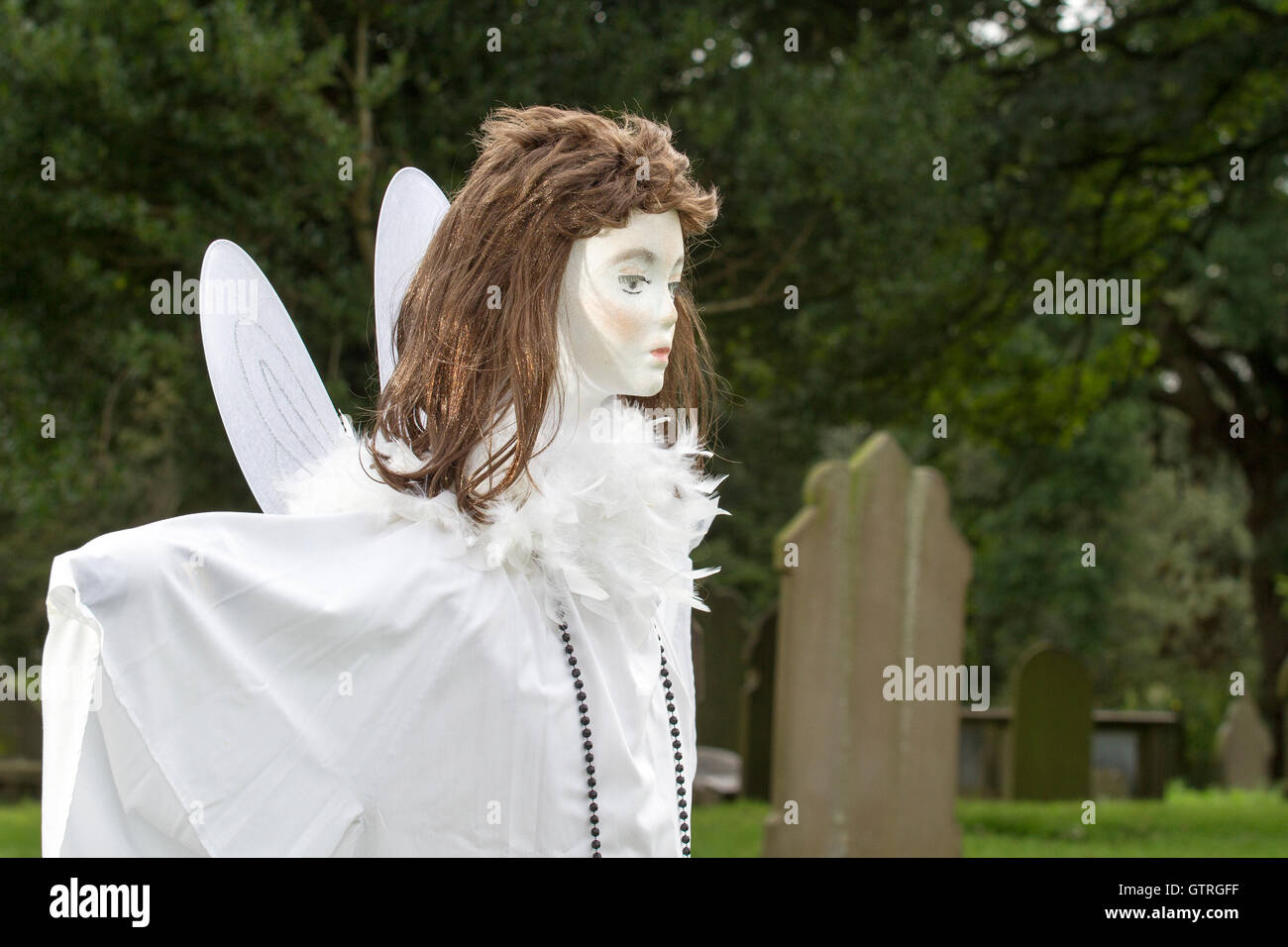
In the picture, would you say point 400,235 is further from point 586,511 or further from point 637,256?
point 586,511

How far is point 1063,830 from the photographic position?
26.6ft

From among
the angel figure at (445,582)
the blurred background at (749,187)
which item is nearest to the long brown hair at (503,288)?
the angel figure at (445,582)

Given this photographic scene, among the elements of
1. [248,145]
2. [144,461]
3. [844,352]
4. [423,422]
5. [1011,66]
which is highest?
[1011,66]

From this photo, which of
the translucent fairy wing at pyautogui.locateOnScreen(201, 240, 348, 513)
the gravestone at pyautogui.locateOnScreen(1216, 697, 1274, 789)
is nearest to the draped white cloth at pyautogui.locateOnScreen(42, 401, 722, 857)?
the translucent fairy wing at pyautogui.locateOnScreen(201, 240, 348, 513)

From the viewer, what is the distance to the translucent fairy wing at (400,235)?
2584 millimetres

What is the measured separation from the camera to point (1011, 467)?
47.8ft

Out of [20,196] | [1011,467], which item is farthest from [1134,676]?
[20,196]

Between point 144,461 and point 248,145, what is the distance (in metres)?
3.01

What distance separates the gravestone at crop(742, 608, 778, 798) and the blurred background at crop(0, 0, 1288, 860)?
171cm

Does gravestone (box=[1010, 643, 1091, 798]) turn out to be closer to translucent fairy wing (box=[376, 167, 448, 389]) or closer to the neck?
translucent fairy wing (box=[376, 167, 448, 389])

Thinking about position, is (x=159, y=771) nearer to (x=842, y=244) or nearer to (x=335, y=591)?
(x=335, y=591)

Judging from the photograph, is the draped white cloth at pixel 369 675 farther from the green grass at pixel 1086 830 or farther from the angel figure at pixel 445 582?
the green grass at pixel 1086 830

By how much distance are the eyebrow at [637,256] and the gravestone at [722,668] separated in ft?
23.9

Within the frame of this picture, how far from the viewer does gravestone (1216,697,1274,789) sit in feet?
41.1
